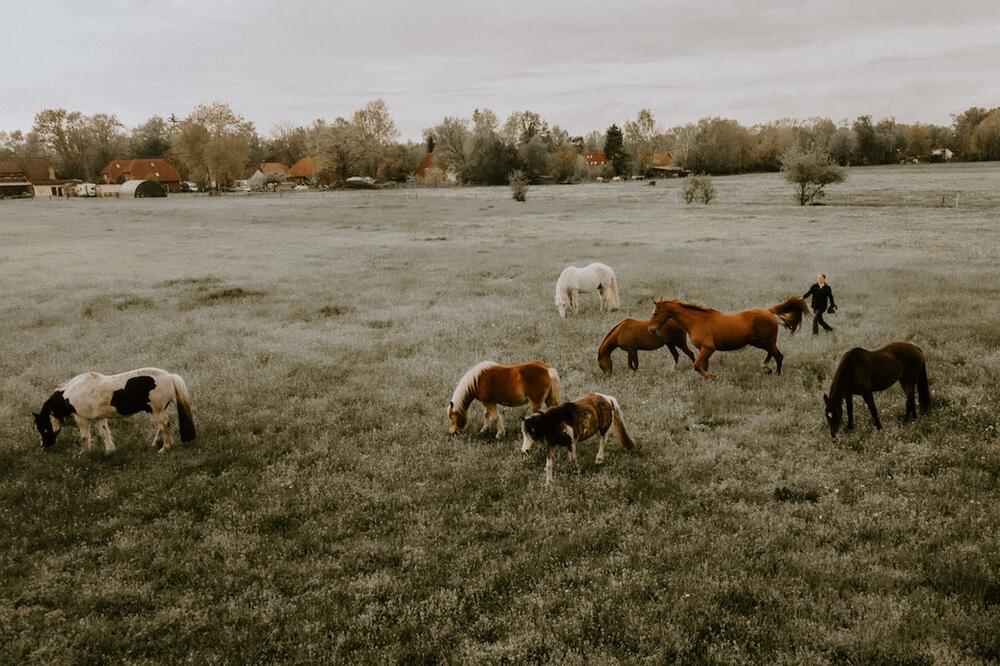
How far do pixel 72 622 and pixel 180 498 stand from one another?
8.18ft

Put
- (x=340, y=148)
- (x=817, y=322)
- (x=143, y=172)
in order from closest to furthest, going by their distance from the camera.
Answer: (x=817, y=322), (x=340, y=148), (x=143, y=172)

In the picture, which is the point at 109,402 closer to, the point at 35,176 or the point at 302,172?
the point at 35,176

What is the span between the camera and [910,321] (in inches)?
647

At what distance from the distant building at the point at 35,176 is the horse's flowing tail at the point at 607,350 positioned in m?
139

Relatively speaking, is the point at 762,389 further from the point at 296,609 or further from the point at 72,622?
the point at 72,622

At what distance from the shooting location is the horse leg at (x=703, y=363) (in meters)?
12.5

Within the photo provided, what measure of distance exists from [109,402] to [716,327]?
11.0 meters

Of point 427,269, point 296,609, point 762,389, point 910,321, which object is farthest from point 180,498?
point 427,269

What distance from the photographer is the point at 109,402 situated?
9.93 m

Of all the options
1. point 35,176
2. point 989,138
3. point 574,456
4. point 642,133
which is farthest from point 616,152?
point 574,456

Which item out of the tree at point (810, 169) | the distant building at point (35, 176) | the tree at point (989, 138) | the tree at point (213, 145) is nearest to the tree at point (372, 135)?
the tree at point (213, 145)

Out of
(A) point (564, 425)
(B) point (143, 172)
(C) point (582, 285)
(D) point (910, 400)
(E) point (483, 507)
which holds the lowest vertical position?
(E) point (483, 507)

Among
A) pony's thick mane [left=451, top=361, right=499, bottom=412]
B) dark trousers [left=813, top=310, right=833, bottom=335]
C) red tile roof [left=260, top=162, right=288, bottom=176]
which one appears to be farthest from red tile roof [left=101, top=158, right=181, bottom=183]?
dark trousers [left=813, top=310, right=833, bottom=335]

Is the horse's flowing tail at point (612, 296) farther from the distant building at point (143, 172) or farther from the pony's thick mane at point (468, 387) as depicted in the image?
the distant building at point (143, 172)
